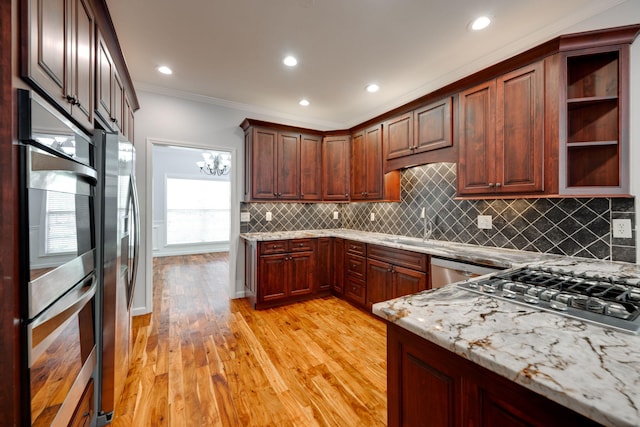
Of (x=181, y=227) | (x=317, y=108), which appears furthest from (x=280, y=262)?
(x=181, y=227)

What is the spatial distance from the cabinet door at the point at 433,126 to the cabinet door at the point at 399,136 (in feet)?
0.29

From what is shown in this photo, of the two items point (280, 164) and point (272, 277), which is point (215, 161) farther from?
point (272, 277)

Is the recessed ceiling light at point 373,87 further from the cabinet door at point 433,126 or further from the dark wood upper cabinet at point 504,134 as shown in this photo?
the dark wood upper cabinet at point 504,134

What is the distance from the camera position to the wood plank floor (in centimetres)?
167

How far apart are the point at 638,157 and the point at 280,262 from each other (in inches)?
129

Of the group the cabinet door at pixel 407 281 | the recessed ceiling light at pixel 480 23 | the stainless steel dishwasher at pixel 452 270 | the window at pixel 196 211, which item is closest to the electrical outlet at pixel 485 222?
the stainless steel dishwasher at pixel 452 270

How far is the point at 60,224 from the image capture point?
104 cm

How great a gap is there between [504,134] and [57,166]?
2.80 metres

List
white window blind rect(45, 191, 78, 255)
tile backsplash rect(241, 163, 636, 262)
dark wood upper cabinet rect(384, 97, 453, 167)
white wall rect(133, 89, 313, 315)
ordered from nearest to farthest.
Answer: white window blind rect(45, 191, 78, 255)
tile backsplash rect(241, 163, 636, 262)
dark wood upper cabinet rect(384, 97, 453, 167)
white wall rect(133, 89, 313, 315)

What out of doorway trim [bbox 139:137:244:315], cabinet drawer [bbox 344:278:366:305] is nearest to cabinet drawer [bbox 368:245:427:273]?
cabinet drawer [bbox 344:278:366:305]

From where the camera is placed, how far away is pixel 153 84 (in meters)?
3.19

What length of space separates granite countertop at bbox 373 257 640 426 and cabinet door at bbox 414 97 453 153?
199 cm

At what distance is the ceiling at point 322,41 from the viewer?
1.97 meters

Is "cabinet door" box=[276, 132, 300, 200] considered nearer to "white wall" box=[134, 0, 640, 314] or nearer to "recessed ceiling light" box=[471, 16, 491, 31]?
"white wall" box=[134, 0, 640, 314]
